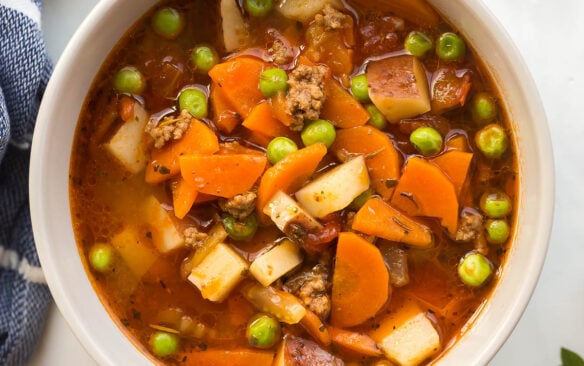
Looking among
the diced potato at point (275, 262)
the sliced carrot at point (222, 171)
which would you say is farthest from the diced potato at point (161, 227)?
the diced potato at point (275, 262)

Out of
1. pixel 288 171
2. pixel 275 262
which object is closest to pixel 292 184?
pixel 288 171

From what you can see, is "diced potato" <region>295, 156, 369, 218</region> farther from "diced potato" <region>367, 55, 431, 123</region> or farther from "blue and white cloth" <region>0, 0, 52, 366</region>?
"blue and white cloth" <region>0, 0, 52, 366</region>

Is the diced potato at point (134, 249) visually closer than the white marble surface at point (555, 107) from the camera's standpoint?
Yes

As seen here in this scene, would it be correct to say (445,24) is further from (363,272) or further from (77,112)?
(77,112)

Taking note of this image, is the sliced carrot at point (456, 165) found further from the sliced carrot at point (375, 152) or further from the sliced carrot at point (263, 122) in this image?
the sliced carrot at point (263, 122)

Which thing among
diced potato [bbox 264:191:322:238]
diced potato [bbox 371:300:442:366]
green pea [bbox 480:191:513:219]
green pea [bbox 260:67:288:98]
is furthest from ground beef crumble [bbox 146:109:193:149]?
green pea [bbox 480:191:513:219]
